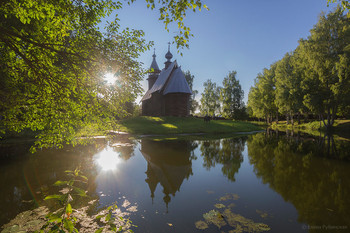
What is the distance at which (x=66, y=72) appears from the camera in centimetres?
655

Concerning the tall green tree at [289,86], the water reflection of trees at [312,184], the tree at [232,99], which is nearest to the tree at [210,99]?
the tree at [232,99]

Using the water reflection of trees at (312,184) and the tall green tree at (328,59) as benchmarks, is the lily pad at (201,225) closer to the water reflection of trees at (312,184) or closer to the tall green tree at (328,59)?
the water reflection of trees at (312,184)

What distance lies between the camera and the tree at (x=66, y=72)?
18.1ft

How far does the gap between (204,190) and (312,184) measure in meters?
4.20

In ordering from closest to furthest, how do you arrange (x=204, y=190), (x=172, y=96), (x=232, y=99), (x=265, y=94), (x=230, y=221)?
(x=230, y=221)
(x=204, y=190)
(x=172, y=96)
(x=265, y=94)
(x=232, y=99)

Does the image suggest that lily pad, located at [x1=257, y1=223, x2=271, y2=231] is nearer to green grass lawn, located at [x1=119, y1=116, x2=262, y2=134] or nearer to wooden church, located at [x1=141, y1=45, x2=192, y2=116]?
green grass lawn, located at [x1=119, y1=116, x2=262, y2=134]

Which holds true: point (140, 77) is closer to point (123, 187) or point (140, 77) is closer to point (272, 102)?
point (123, 187)

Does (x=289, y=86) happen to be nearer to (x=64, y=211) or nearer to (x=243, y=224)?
(x=243, y=224)

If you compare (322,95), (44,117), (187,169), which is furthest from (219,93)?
(44,117)

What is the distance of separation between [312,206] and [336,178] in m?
3.68

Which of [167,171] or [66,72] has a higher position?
[66,72]

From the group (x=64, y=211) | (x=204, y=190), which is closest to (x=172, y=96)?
(x=204, y=190)

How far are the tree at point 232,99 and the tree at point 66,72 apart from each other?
5493 cm

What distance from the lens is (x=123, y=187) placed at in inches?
263
